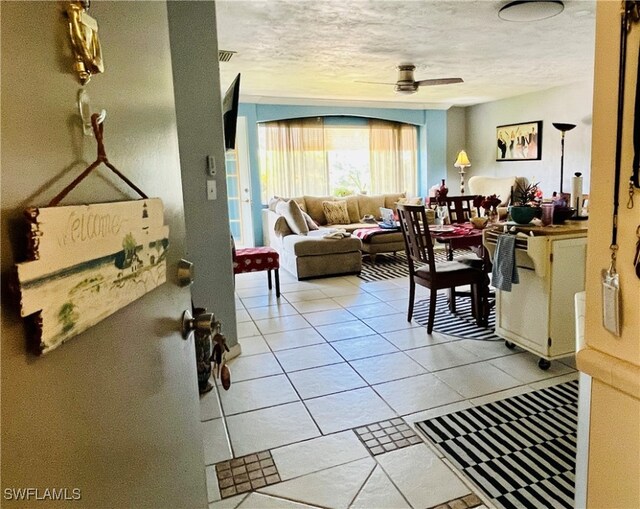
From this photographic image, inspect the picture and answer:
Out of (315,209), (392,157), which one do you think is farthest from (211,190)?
(392,157)

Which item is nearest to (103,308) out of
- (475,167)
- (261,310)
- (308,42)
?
(261,310)

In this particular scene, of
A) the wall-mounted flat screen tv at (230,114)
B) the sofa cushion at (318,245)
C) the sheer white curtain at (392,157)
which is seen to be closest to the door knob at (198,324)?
the wall-mounted flat screen tv at (230,114)

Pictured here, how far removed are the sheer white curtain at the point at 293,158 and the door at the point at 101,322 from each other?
6.72 metres

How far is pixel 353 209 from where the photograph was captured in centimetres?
719

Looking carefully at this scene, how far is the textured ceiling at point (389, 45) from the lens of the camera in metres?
3.38

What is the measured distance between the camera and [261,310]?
13.6 ft

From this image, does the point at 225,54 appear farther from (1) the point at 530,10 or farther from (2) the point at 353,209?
(2) the point at 353,209

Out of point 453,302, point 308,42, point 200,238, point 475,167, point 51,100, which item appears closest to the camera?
point 51,100

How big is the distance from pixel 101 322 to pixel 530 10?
379 cm

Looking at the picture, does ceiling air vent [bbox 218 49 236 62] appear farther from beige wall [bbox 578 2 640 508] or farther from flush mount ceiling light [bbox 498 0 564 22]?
beige wall [bbox 578 2 640 508]

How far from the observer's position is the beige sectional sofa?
5.20 meters

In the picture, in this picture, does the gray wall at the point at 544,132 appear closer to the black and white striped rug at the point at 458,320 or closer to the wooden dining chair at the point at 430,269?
the black and white striped rug at the point at 458,320

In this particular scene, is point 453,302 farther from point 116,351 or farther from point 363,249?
point 116,351

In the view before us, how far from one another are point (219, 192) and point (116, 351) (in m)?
2.29
